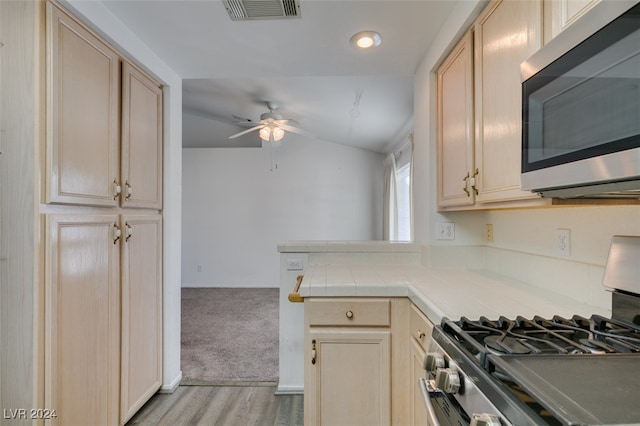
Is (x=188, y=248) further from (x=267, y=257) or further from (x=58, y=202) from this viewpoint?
(x=58, y=202)

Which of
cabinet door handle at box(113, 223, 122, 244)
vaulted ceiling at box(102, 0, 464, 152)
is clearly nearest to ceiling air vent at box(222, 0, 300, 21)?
vaulted ceiling at box(102, 0, 464, 152)

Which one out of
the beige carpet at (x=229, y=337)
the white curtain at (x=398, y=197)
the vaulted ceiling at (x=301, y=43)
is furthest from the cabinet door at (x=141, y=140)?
the white curtain at (x=398, y=197)

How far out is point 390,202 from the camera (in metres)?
4.87

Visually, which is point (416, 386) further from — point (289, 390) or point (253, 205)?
point (253, 205)

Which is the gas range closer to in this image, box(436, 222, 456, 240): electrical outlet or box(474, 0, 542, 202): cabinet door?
box(474, 0, 542, 202): cabinet door

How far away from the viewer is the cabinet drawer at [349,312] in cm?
143

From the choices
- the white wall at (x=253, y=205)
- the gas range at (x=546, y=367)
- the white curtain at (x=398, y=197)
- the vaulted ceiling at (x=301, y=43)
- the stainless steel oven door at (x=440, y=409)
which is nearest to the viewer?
the gas range at (x=546, y=367)

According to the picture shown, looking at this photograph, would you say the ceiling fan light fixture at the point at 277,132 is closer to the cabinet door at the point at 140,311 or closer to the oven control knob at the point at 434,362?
the cabinet door at the point at 140,311

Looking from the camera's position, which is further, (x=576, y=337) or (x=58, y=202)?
(x=58, y=202)

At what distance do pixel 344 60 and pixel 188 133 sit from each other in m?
3.86

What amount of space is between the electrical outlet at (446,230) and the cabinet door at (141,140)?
1805 mm

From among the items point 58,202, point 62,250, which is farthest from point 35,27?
point 62,250

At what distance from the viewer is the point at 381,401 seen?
1.41m

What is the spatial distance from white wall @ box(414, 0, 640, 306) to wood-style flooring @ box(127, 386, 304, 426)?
1.31 m
